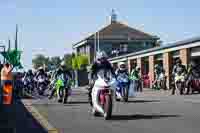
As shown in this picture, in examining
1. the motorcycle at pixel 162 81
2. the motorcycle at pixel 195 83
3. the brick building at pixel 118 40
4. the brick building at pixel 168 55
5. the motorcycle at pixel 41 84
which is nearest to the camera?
the motorcycle at pixel 195 83

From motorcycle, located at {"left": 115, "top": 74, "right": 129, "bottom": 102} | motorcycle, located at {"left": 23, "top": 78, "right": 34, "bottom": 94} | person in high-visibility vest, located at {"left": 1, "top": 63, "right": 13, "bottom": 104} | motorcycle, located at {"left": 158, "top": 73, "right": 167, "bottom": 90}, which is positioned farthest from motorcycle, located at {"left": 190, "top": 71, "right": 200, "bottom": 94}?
person in high-visibility vest, located at {"left": 1, "top": 63, "right": 13, "bottom": 104}

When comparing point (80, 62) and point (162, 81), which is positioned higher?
point (80, 62)

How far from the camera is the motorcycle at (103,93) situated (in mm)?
13891

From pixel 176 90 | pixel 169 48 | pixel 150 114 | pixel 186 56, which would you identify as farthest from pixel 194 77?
pixel 150 114

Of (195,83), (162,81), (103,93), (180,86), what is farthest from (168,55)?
(103,93)

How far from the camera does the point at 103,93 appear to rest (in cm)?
1432

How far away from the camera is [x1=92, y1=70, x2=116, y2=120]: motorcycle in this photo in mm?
13891

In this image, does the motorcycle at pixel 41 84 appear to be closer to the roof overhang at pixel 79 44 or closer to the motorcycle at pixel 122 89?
the motorcycle at pixel 122 89

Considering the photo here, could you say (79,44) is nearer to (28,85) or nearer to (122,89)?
(28,85)


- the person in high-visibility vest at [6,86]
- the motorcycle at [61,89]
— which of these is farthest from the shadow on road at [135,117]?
the motorcycle at [61,89]

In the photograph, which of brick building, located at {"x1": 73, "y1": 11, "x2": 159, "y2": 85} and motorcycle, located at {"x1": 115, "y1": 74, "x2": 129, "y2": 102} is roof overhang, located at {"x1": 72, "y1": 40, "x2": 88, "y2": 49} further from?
motorcycle, located at {"x1": 115, "y1": 74, "x2": 129, "y2": 102}

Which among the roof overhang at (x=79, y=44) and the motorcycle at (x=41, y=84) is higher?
the roof overhang at (x=79, y=44)

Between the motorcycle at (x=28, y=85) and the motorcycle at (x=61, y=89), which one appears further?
the motorcycle at (x=28, y=85)

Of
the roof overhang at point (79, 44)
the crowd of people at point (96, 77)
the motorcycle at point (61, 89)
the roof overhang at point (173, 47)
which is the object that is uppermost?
the roof overhang at point (79, 44)
